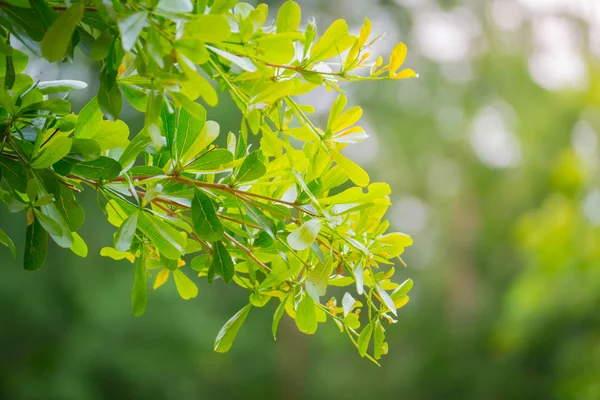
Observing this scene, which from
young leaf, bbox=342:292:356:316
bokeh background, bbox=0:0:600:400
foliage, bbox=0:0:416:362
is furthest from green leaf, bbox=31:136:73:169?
bokeh background, bbox=0:0:600:400

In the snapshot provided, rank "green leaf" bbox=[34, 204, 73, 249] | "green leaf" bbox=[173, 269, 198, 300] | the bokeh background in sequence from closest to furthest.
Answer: "green leaf" bbox=[34, 204, 73, 249]
"green leaf" bbox=[173, 269, 198, 300]
the bokeh background

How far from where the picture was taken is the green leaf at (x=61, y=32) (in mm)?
367

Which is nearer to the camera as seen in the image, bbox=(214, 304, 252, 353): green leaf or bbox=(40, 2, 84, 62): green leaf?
bbox=(40, 2, 84, 62): green leaf

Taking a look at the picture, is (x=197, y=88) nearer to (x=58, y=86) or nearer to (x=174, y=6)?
(x=174, y=6)

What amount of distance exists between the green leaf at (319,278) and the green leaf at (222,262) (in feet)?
0.20

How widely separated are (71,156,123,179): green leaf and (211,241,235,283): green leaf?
0.09m

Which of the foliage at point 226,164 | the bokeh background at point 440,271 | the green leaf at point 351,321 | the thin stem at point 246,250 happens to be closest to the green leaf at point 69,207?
the foliage at point 226,164

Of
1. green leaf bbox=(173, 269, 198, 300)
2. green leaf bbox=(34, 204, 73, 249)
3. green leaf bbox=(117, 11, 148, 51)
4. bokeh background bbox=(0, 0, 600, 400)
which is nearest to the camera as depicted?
green leaf bbox=(117, 11, 148, 51)

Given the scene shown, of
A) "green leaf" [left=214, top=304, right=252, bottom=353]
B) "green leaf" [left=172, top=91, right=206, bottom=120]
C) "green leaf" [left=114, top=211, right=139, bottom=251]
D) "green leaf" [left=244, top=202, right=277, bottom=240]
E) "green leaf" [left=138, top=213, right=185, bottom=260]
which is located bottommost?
"green leaf" [left=214, top=304, right=252, bottom=353]

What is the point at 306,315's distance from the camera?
50 centimetres

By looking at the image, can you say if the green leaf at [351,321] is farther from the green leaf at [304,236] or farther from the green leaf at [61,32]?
the green leaf at [61,32]

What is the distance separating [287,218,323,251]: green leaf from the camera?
443mm

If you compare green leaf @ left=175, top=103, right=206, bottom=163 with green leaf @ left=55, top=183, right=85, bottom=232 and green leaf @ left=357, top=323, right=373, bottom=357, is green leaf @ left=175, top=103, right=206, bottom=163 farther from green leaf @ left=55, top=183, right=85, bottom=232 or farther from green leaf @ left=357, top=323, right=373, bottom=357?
green leaf @ left=357, top=323, right=373, bottom=357

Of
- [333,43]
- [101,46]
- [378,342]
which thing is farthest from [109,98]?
[378,342]
